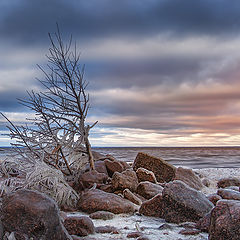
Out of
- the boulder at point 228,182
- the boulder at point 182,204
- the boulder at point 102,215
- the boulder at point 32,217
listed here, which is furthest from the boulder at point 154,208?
the boulder at point 228,182

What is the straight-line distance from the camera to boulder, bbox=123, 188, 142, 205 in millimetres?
7305

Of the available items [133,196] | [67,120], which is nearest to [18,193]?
[133,196]

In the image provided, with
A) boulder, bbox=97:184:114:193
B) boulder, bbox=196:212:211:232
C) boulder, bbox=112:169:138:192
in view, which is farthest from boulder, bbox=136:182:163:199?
boulder, bbox=196:212:211:232

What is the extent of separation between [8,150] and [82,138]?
1.86m

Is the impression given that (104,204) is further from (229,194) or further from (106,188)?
(229,194)

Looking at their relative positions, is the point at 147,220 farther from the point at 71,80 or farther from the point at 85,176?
the point at 71,80

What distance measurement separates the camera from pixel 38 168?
6754mm

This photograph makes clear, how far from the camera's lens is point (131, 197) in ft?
24.0

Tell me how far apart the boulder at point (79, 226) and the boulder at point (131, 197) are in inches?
108

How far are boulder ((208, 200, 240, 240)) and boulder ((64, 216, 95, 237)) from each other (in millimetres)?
1745

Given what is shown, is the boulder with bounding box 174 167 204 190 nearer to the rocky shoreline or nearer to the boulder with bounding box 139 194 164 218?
the rocky shoreline

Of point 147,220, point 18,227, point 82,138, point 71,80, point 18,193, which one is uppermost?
point 71,80

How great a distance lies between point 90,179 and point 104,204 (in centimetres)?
160

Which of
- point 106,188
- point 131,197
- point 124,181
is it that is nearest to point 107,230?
point 131,197
